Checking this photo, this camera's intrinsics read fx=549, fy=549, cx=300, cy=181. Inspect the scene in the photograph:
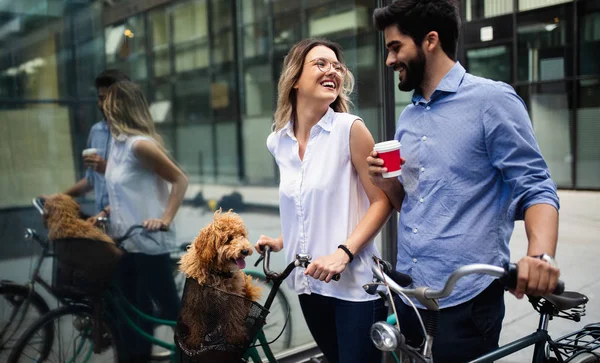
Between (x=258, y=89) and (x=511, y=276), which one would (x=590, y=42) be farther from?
(x=258, y=89)

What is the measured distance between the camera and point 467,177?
5.81 feet

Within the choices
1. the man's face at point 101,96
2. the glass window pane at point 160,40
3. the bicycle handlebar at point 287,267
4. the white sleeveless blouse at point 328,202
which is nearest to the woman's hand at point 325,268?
the bicycle handlebar at point 287,267

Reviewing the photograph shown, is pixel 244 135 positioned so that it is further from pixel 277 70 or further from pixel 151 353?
pixel 151 353

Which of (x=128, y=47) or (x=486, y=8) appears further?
(x=128, y=47)

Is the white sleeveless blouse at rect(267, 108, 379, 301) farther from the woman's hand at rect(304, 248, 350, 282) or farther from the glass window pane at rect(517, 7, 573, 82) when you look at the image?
the glass window pane at rect(517, 7, 573, 82)

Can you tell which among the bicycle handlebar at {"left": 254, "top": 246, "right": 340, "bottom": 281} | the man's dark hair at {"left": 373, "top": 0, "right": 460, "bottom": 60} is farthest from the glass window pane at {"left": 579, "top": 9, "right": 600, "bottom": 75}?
the bicycle handlebar at {"left": 254, "top": 246, "right": 340, "bottom": 281}

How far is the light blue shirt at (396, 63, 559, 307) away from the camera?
66.0 inches

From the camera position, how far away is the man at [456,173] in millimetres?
1685

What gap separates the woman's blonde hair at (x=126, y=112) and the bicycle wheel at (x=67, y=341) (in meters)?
1.08

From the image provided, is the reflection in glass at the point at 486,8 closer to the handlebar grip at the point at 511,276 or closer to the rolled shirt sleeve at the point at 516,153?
the rolled shirt sleeve at the point at 516,153

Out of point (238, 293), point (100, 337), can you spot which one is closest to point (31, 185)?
point (100, 337)

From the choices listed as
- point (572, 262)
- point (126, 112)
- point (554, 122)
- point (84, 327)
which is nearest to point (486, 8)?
point (554, 122)

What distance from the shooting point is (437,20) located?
6.06 feet

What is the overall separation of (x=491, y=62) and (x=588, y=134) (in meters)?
1.32
